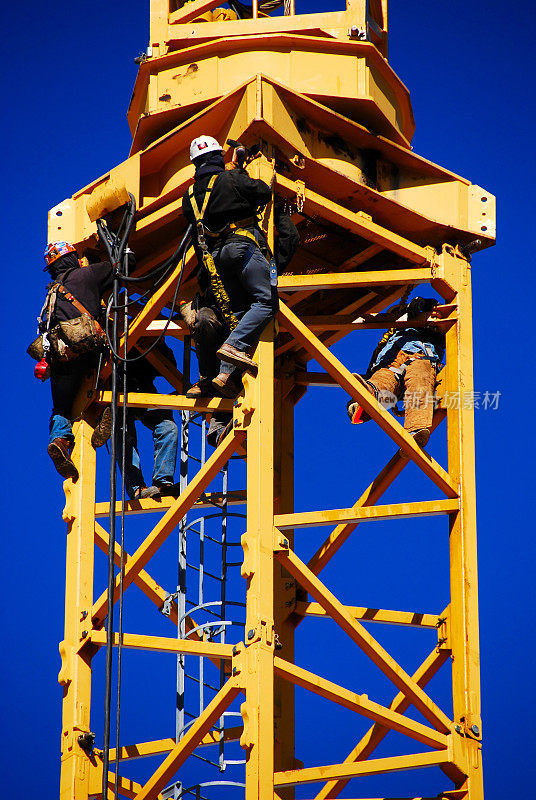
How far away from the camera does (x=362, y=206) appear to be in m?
18.5

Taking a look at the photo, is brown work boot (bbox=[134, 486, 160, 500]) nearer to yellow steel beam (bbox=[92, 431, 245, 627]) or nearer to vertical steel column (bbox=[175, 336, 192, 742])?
vertical steel column (bbox=[175, 336, 192, 742])

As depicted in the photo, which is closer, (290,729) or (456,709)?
(456,709)

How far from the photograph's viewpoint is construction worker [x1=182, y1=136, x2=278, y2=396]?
1677 cm

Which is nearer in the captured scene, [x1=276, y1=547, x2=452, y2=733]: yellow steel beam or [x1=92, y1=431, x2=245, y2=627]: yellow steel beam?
[x1=276, y1=547, x2=452, y2=733]: yellow steel beam

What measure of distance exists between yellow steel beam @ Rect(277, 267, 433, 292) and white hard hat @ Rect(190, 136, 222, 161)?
1500mm

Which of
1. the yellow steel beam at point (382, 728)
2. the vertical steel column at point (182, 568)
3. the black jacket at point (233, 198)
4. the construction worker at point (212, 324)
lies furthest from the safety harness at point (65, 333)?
the yellow steel beam at point (382, 728)

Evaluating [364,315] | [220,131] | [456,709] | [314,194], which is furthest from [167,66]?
[456,709]

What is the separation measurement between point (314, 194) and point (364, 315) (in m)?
2.28

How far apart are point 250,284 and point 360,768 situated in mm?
4885

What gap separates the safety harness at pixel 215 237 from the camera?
17.0 metres

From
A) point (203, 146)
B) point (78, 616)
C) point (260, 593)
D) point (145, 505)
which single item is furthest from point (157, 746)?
point (203, 146)

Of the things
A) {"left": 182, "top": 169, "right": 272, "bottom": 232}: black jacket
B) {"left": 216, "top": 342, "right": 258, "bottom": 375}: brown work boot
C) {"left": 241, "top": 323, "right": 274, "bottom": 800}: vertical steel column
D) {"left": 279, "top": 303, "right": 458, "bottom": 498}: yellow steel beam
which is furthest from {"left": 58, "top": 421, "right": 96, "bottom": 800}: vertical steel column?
{"left": 182, "top": 169, "right": 272, "bottom": 232}: black jacket

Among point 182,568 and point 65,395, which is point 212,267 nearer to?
point 65,395

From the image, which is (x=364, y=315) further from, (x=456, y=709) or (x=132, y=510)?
(x=456, y=709)
